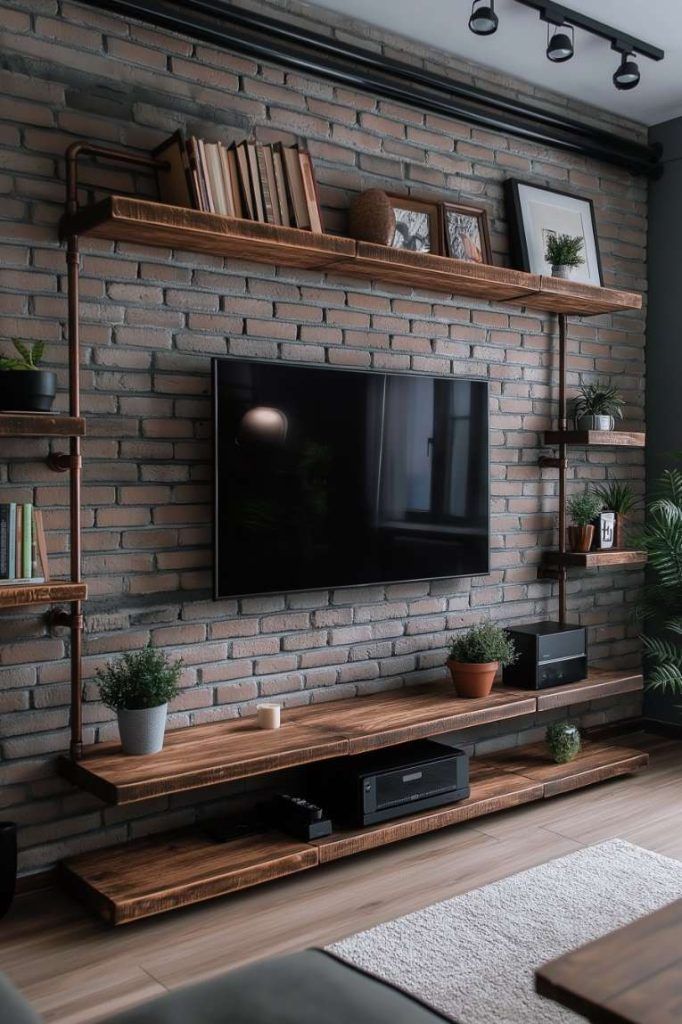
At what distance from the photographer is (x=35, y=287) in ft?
8.27

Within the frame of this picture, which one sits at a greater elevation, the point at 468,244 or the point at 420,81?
the point at 420,81

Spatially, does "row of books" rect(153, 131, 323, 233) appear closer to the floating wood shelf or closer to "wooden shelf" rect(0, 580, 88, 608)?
"wooden shelf" rect(0, 580, 88, 608)

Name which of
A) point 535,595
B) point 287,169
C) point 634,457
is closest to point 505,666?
point 535,595

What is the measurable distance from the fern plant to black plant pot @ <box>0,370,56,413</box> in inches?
94.6

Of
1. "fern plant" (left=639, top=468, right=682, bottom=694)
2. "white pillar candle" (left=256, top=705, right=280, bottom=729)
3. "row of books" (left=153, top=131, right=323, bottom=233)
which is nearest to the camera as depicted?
"row of books" (left=153, top=131, right=323, bottom=233)

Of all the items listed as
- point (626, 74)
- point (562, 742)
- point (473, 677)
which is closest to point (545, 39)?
point (626, 74)

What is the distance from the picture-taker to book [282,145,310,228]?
2797mm

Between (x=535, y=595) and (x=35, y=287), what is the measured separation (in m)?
2.27

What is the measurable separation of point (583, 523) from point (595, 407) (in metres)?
0.47

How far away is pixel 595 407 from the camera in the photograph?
376 centimetres

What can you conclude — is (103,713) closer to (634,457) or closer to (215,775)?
(215,775)

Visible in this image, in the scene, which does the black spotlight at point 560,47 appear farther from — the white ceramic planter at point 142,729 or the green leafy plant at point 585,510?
the white ceramic planter at point 142,729

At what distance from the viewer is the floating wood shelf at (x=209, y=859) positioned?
7.69ft

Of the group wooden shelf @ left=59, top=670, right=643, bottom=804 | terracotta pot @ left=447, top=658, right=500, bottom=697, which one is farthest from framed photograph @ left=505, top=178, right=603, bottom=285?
wooden shelf @ left=59, top=670, right=643, bottom=804
